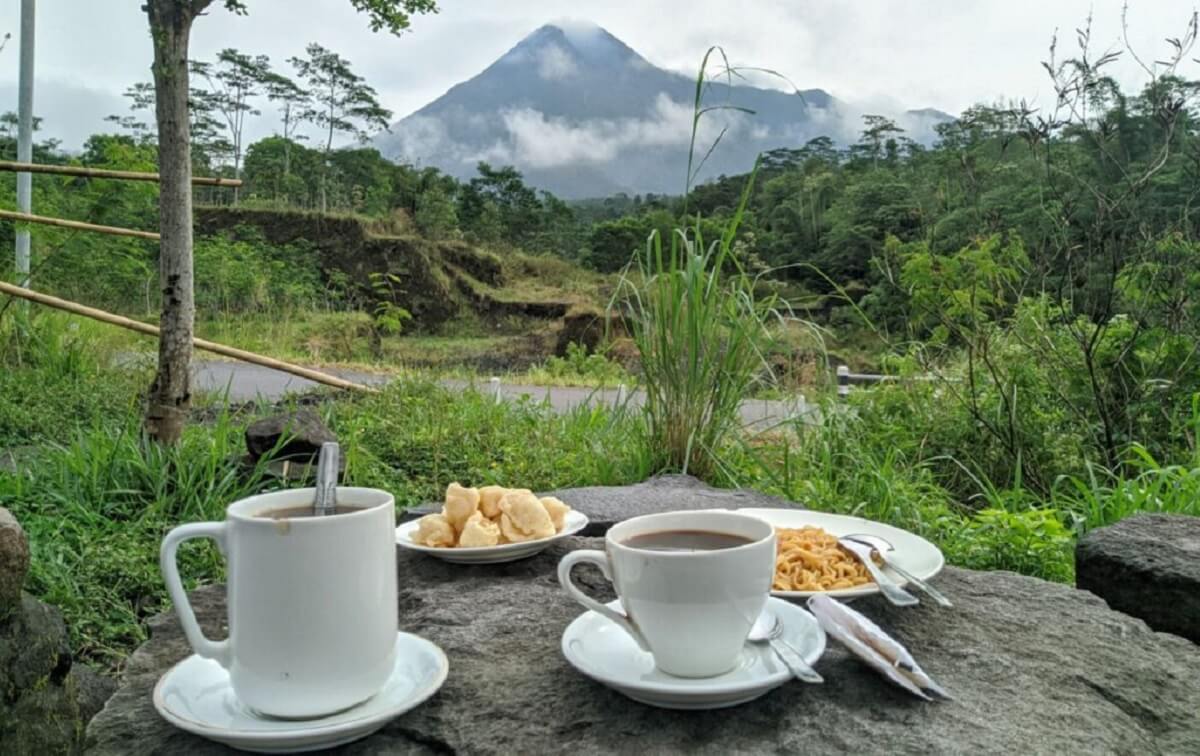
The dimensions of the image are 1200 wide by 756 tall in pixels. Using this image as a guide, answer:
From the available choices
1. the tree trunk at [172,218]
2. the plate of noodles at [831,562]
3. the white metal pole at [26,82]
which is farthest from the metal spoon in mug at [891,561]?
the white metal pole at [26,82]

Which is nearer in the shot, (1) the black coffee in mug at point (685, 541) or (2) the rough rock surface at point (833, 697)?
(2) the rough rock surface at point (833, 697)

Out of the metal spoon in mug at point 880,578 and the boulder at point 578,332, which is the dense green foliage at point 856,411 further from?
the boulder at point 578,332

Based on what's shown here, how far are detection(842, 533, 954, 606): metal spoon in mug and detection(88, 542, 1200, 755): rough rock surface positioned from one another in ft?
0.14

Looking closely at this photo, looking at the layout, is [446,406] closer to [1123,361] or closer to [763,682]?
[1123,361]

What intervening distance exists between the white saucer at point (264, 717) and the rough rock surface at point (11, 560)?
85 centimetres

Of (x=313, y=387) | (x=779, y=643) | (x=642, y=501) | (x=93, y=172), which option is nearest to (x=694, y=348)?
(x=642, y=501)

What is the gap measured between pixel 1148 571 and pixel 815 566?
648 mm

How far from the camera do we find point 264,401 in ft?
14.4

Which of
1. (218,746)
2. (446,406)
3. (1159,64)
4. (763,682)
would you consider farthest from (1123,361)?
(218,746)

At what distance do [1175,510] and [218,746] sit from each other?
2409mm

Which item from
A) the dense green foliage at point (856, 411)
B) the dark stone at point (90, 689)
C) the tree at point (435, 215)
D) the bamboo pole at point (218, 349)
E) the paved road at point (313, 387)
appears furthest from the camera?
the tree at point (435, 215)

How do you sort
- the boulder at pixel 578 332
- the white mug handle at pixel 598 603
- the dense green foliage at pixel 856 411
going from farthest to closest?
the boulder at pixel 578 332 < the dense green foliage at pixel 856 411 < the white mug handle at pixel 598 603

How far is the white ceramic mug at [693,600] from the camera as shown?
79 centimetres

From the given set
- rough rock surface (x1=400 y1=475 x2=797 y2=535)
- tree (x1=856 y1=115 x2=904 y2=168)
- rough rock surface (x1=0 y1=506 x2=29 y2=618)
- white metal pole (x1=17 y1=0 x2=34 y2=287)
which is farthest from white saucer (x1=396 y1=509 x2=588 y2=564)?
tree (x1=856 y1=115 x2=904 y2=168)
